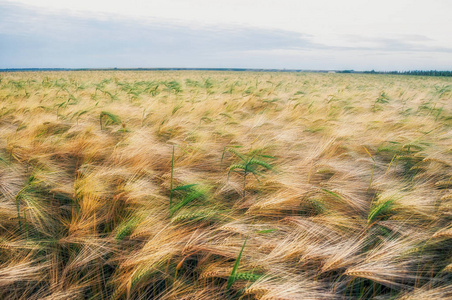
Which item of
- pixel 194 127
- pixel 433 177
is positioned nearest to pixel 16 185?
pixel 194 127

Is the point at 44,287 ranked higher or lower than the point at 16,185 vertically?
lower

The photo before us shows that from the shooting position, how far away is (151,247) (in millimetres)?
1002

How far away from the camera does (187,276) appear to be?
1039 millimetres

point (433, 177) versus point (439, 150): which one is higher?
point (439, 150)

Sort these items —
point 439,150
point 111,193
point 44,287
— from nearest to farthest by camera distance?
point 44,287, point 111,193, point 439,150

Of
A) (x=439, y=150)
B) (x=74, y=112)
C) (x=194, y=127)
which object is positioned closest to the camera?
(x=439, y=150)

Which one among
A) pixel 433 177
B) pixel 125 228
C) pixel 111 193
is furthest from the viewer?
pixel 433 177

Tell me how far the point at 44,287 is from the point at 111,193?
0.51m

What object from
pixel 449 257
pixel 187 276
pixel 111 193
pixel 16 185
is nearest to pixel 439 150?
pixel 449 257

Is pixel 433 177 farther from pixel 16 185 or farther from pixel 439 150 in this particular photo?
pixel 16 185

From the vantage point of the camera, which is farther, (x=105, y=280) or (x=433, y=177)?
(x=433, y=177)

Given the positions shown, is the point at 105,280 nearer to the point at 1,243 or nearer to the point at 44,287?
the point at 44,287

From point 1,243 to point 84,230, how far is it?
301 mm

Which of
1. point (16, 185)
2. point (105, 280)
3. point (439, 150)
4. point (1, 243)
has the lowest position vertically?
point (105, 280)
